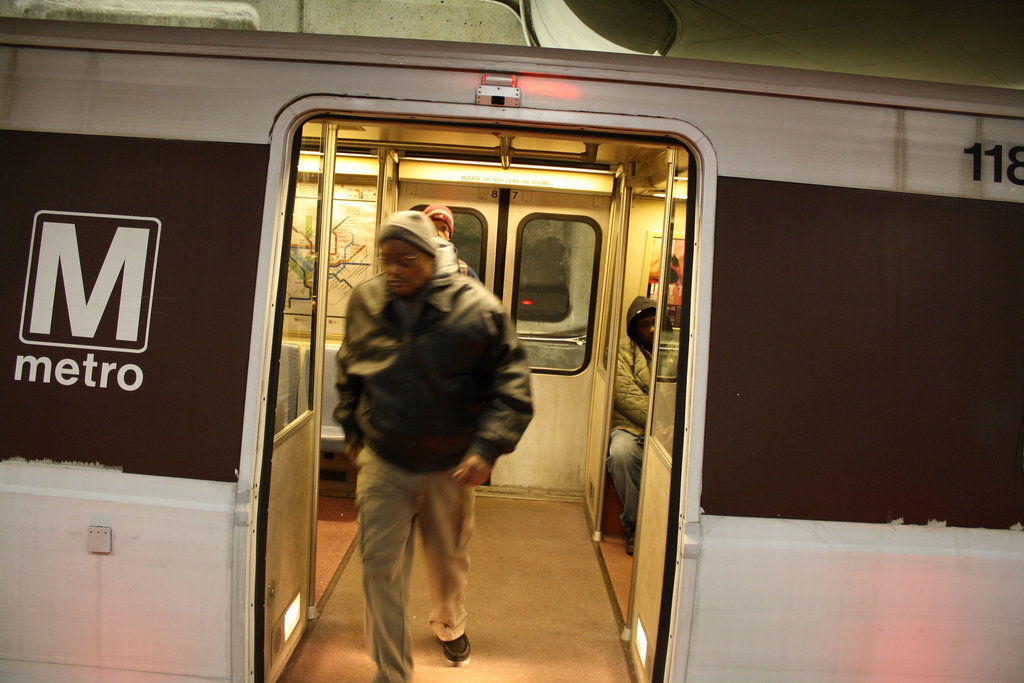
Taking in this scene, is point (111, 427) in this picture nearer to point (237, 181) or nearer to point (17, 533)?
point (17, 533)

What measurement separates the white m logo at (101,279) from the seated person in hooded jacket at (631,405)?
2626 millimetres

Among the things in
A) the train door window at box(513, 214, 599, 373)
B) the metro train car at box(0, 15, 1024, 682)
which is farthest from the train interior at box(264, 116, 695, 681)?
the metro train car at box(0, 15, 1024, 682)

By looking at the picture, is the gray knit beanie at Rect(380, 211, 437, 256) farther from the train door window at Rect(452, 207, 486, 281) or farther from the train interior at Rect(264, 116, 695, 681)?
the train door window at Rect(452, 207, 486, 281)

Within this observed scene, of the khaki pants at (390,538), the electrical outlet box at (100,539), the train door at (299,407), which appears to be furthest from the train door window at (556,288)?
the electrical outlet box at (100,539)

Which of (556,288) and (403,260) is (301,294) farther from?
(556,288)

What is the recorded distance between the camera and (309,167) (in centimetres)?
255

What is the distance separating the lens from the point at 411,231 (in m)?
2.03

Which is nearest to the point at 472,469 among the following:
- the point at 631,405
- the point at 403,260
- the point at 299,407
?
the point at 403,260

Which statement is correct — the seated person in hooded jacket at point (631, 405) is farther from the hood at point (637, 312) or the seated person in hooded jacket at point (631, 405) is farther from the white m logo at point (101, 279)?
the white m logo at point (101, 279)

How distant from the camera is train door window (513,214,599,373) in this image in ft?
15.3

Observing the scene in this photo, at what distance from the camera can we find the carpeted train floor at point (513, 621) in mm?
2635

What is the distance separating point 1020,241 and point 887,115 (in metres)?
0.63

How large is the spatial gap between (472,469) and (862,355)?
1.38 m

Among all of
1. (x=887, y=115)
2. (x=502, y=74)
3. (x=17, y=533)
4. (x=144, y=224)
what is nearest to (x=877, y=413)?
(x=887, y=115)
